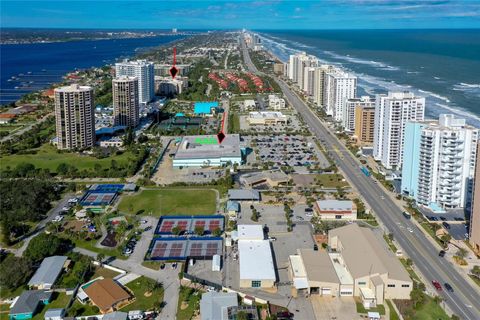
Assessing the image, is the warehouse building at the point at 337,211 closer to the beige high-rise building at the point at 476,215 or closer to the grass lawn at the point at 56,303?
the beige high-rise building at the point at 476,215

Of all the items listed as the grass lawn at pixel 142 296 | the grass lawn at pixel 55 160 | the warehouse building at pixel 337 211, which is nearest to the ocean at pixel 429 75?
the warehouse building at pixel 337 211

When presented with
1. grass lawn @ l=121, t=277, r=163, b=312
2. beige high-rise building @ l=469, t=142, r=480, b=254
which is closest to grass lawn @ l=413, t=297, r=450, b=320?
beige high-rise building @ l=469, t=142, r=480, b=254

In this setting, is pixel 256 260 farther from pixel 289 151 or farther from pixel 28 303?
pixel 289 151

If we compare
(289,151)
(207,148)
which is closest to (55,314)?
(207,148)

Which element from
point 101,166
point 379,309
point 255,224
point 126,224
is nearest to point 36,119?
point 101,166

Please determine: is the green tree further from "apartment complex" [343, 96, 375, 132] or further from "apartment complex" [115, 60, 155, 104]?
"apartment complex" [115, 60, 155, 104]

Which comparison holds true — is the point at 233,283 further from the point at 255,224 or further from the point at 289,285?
the point at 255,224
